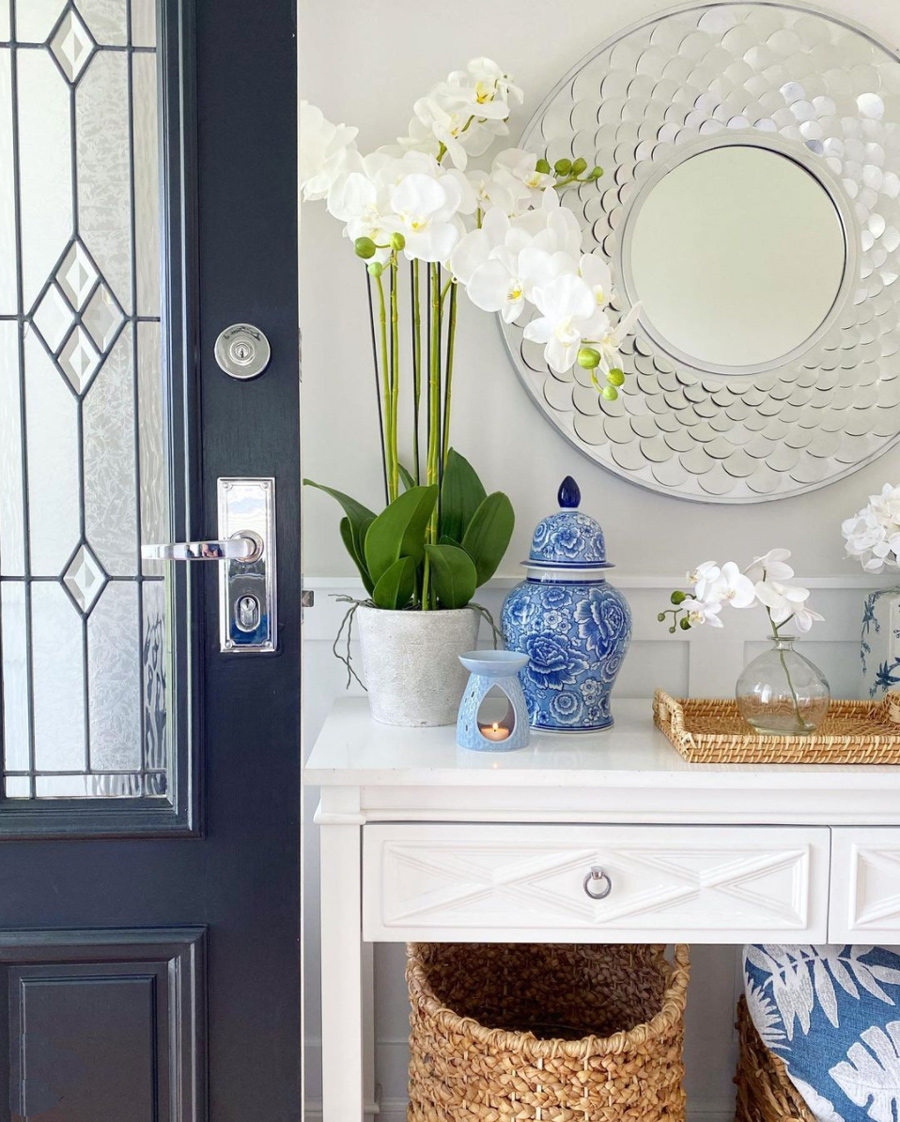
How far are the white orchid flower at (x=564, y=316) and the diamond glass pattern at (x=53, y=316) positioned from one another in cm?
58

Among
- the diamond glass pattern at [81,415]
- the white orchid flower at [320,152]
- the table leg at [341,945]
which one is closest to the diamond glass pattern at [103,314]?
the diamond glass pattern at [81,415]

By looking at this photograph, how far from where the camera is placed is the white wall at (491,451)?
1.50 metres

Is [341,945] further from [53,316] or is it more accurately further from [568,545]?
[53,316]

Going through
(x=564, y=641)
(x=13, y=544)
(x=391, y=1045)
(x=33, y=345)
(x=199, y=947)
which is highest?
(x=33, y=345)

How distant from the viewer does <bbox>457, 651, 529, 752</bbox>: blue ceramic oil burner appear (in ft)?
3.86

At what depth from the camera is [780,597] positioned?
3.99 ft

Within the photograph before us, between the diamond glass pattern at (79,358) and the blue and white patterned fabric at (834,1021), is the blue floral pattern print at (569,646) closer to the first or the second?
the blue and white patterned fabric at (834,1021)

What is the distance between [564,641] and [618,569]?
35 centimetres

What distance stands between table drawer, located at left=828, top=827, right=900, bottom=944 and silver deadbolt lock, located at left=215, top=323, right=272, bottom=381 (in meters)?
0.94

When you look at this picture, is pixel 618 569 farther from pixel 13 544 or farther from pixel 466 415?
pixel 13 544

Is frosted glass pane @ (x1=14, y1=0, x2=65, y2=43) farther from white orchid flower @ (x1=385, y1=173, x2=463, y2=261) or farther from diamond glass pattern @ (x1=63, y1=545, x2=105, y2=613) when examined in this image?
diamond glass pattern @ (x1=63, y1=545, x2=105, y2=613)

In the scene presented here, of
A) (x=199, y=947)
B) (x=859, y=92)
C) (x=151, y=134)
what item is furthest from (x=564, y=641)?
(x=859, y=92)

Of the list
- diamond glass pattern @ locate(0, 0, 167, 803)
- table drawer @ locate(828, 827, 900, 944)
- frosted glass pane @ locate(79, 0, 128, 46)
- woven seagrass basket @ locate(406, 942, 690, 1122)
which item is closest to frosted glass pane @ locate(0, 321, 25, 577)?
diamond glass pattern @ locate(0, 0, 167, 803)

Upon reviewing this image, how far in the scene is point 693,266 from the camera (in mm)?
1511
